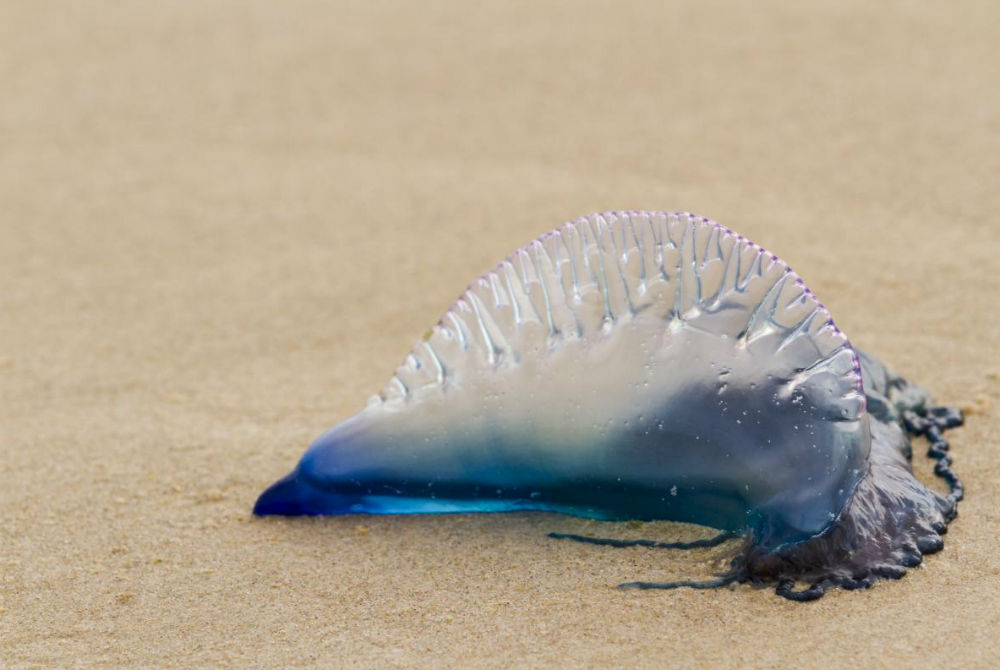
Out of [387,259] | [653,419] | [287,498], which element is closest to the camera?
[653,419]

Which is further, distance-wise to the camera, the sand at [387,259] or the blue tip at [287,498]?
the blue tip at [287,498]

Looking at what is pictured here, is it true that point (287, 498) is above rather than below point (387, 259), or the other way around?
below

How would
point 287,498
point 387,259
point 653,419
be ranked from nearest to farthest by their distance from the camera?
1. point 653,419
2. point 287,498
3. point 387,259

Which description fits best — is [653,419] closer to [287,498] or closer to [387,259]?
[287,498]

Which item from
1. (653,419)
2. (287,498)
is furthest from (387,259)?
(653,419)

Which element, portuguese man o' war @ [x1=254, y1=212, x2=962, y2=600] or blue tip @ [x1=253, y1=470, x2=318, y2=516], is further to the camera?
blue tip @ [x1=253, y1=470, x2=318, y2=516]
